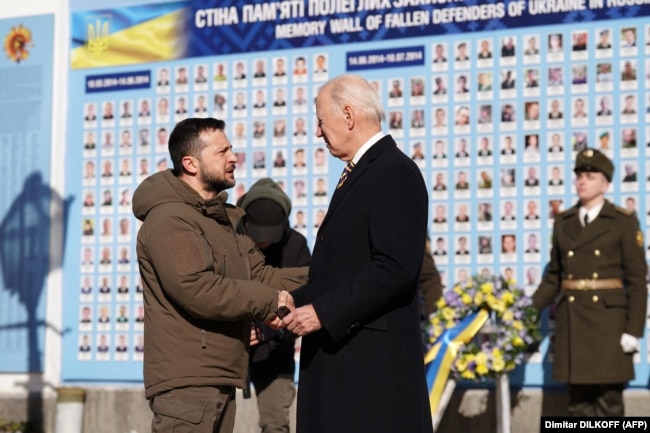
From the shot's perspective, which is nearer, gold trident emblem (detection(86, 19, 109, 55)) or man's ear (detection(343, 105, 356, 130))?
man's ear (detection(343, 105, 356, 130))

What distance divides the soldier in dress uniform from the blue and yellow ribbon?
593mm

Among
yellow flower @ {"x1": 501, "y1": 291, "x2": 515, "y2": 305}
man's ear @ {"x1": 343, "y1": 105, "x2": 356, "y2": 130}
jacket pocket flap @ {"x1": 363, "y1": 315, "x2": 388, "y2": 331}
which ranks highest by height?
man's ear @ {"x1": 343, "y1": 105, "x2": 356, "y2": 130}

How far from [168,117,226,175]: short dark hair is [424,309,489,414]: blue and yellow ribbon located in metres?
3.27

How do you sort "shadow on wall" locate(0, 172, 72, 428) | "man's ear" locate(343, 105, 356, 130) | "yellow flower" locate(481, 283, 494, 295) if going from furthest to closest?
"shadow on wall" locate(0, 172, 72, 428)
"yellow flower" locate(481, 283, 494, 295)
"man's ear" locate(343, 105, 356, 130)

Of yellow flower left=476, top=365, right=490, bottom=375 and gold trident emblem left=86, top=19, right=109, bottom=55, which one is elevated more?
Answer: gold trident emblem left=86, top=19, right=109, bottom=55

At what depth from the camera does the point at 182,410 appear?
446 cm

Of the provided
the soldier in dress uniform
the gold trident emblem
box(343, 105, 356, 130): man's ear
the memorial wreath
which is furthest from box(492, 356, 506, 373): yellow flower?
the gold trident emblem

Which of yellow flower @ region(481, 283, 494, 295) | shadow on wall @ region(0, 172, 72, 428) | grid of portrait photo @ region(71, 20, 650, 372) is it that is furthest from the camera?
shadow on wall @ region(0, 172, 72, 428)

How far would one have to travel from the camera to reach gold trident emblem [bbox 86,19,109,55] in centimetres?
953

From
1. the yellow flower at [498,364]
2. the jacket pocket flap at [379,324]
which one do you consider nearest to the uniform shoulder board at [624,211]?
the yellow flower at [498,364]

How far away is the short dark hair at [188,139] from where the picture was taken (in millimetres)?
4758

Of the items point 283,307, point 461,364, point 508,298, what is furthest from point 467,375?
point 283,307

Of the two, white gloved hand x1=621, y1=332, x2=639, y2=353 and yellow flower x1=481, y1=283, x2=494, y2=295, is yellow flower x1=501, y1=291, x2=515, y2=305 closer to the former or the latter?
yellow flower x1=481, y1=283, x2=494, y2=295

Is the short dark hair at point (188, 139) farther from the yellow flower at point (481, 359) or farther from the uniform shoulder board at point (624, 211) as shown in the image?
the uniform shoulder board at point (624, 211)
